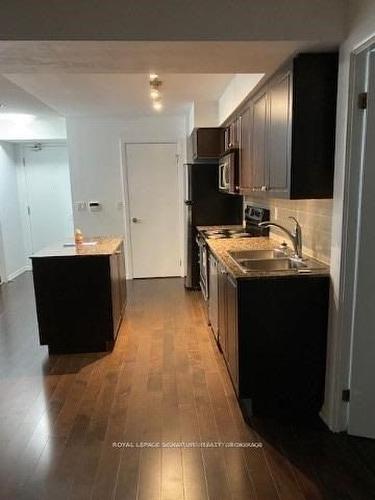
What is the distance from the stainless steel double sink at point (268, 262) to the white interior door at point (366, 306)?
34 cm

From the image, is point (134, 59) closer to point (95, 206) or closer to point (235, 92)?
point (235, 92)

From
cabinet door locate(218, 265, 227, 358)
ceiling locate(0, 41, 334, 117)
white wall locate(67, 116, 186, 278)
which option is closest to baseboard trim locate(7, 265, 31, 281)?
white wall locate(67, 116, 186, 278)

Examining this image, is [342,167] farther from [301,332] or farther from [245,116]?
[245,116]

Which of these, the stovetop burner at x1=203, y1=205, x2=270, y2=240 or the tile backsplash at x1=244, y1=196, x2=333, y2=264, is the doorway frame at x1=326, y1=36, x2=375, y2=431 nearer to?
the tile backsplash at x1=244, y1=196, x2=333, y2=264

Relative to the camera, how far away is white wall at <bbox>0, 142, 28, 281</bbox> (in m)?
5.86

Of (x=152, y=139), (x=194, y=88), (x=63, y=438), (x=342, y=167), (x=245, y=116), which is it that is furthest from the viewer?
(x=152, y=139)

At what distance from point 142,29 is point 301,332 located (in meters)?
1.87

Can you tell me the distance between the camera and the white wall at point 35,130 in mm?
5694

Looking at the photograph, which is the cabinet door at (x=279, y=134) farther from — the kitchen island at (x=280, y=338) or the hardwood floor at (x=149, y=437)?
the hardwood floor at (x=149, y=437)

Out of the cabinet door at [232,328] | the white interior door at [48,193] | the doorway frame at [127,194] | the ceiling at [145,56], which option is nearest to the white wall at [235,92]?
the ceiling at [145,56]

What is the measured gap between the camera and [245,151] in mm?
3188

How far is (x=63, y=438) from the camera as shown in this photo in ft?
6.95

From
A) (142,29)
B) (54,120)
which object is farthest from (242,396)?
(54,120)

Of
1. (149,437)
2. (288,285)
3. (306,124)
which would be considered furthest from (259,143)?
(149,437)
